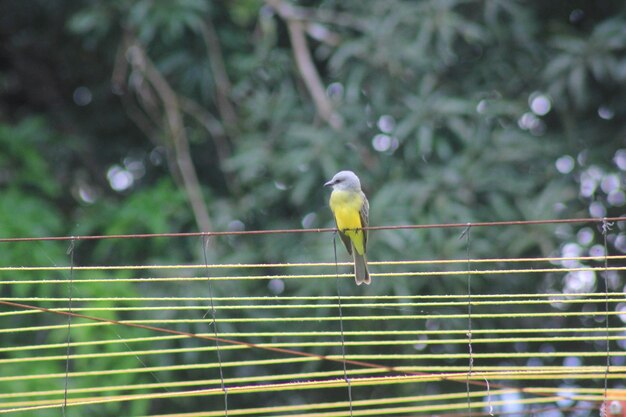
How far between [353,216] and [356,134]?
1943mm

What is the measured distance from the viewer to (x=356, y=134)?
7969mm

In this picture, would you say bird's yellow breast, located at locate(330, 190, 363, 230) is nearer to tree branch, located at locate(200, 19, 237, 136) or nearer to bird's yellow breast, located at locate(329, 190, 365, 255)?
bird's yellow breast, located at locate(329, 190, 365, 255)

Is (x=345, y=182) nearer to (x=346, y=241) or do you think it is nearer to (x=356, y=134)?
(x=346, y=241)

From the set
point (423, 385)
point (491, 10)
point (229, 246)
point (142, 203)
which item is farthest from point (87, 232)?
point (491, 10)

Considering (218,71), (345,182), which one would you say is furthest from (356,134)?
(345,182)

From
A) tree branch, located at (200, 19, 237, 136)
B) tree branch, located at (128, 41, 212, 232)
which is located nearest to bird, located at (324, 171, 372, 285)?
tree branch, located at (128, 41, 212, 232)

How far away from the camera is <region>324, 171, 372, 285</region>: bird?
6.11 m

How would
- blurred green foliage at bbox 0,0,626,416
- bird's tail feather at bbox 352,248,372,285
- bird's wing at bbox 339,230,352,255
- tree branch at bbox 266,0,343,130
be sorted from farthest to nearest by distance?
tree branch at bbox 266,0,343,130 → blurred green foliage at bbox 0,0,626,416 → bird's wing at bbox 339,230,352,255 → bird's tail feather at bbox 352,248,372,285

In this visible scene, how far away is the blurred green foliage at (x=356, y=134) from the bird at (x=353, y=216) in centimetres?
109

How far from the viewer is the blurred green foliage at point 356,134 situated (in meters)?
7.59

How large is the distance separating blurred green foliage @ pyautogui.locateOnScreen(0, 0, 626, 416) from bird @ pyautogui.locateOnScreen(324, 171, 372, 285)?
1095 mm

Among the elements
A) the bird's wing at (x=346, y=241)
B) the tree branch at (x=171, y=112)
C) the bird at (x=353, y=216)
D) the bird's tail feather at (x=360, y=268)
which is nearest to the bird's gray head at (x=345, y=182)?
the bird at (x=353, y=216)

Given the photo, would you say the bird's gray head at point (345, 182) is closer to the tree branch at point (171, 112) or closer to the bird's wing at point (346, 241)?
the bird's wing at point (346, 241)

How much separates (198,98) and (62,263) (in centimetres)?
200
